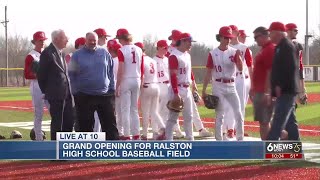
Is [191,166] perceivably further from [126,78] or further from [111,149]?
[126,78]

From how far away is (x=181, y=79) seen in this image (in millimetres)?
9141

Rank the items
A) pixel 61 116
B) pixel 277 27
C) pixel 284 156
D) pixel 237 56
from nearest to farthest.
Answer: pixel 277 27, pixel 284 156, pixel 61 116, pixel 237 56

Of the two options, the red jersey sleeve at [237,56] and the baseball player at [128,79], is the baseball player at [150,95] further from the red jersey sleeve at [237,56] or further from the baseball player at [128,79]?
the red jersey sleeve at [237,56]

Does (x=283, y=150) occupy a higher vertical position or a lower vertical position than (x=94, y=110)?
→ lower

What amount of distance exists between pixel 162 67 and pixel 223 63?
2.16 meters

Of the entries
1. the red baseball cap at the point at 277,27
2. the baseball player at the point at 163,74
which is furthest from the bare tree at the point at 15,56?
the red baseball cap at the point at 277,27

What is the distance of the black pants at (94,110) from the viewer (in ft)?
28.2

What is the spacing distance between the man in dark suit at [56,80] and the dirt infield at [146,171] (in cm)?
57

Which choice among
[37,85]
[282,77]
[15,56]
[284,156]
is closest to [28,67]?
[37,85]

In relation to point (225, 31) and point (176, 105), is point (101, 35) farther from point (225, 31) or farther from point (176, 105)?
point (225, 31)

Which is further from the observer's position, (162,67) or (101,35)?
(162,67)

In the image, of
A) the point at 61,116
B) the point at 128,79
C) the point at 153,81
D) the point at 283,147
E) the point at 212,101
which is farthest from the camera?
the point at 153,81

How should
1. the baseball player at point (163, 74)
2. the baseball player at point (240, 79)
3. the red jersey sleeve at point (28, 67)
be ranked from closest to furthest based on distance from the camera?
the red jersey sleeve at point (28, 67), the baseball player at point (240, 79), the baseball player at point (163, 74)

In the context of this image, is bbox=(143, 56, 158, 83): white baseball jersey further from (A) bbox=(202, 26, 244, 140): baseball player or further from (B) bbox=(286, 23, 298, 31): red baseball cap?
(B) bbox=(286, 23, 298, 31): red baseball cap
